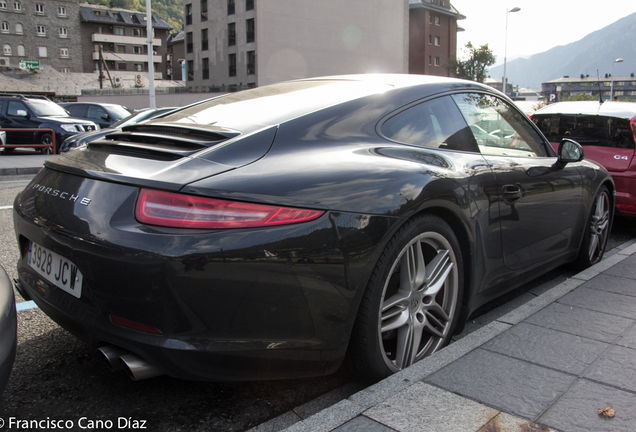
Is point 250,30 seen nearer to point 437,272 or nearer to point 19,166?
point 19,166

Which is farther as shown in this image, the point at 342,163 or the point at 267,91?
the point at 267,91

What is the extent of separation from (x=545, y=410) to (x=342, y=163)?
1.21m

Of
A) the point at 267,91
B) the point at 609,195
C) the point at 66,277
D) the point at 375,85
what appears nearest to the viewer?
the point at 66,277

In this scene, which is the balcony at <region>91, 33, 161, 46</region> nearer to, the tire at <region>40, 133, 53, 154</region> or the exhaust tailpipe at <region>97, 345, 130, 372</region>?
the tire at <region>40, 133, 53, 154</region>

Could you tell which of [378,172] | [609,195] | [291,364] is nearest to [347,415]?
[291,364]

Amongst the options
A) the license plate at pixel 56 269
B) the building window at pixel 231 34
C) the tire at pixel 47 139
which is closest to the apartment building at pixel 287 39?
the building window at pixel 231 34

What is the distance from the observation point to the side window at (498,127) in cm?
307

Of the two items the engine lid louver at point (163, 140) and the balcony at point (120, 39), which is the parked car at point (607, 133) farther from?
the balcony at point (120, 39)

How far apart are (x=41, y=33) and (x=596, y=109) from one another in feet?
305

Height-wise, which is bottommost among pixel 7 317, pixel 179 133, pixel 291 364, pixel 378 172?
pixel 291 364

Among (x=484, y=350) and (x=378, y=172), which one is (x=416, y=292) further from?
(x=378, y=172)

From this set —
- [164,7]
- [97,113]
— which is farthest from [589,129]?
[164,7]

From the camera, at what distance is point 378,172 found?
2.24m

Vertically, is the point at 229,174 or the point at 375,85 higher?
the point at 375,85
